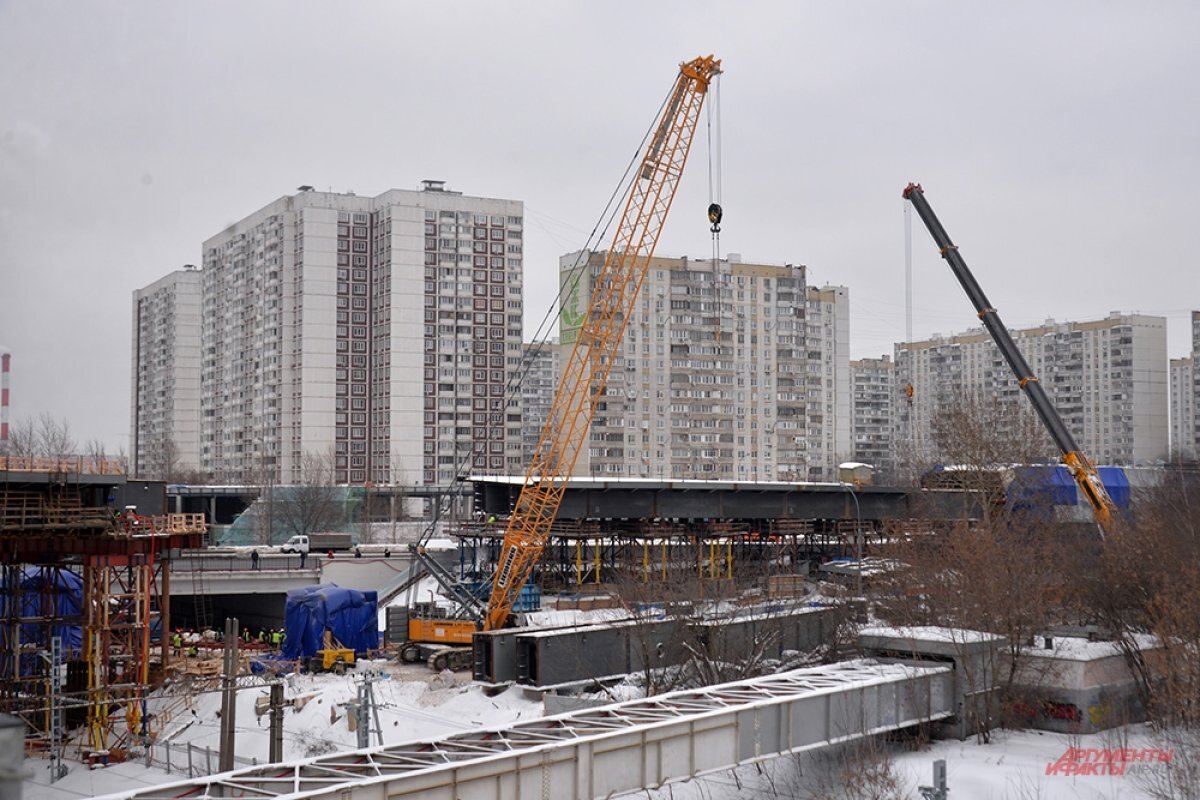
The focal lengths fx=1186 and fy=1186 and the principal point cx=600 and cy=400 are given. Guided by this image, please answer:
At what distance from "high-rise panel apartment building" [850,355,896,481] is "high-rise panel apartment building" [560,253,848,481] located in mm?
44662

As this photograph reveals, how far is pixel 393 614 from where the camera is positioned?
1640 inches

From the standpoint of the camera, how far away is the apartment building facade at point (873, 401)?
450 ft

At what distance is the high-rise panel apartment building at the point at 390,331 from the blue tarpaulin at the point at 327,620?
46095mm

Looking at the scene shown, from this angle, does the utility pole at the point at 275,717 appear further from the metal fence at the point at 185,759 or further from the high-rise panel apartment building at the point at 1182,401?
the high-rise panel apartment building at the point at 1182,401

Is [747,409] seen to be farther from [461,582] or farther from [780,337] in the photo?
[461,582]

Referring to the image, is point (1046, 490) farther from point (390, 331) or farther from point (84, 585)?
point (390, 331)

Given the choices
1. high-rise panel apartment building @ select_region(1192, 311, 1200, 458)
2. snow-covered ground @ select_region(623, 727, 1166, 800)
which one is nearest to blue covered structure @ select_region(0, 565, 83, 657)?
snow-covered ground @ select_region(623, 727, 1166, 800)

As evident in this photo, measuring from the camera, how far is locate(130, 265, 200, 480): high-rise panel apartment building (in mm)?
108188

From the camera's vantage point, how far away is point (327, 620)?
38531 millimetres

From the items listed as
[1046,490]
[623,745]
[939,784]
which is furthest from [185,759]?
[1046,490]

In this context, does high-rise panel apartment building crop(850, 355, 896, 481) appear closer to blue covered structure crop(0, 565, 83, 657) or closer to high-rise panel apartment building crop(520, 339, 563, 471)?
high-rise panel apartment building crop(520, 339, 563, 471)

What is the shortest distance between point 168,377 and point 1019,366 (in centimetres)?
8582

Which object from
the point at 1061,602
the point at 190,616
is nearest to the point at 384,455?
the point at 190,616

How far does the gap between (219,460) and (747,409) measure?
148 feet
